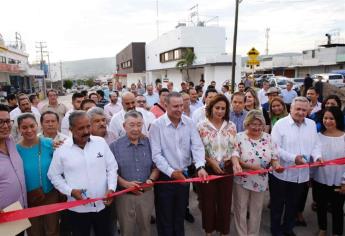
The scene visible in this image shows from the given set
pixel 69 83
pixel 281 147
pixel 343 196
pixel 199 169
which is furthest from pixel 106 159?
pixel 69 83

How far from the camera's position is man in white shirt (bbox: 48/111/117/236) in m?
2.86

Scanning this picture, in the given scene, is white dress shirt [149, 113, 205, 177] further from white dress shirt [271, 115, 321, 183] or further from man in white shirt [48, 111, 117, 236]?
white dress shirt [271, 115, 321, 183]

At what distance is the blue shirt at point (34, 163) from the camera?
2969 mm

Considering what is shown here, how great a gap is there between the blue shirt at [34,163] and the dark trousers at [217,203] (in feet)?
6.20

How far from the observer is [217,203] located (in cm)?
369

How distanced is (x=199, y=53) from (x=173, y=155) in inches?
1215

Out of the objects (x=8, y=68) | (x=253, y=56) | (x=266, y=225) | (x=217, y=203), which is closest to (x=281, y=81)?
(x=253, y=56)

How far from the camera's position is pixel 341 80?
2755 cm

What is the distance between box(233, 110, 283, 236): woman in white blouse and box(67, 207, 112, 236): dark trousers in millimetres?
1690

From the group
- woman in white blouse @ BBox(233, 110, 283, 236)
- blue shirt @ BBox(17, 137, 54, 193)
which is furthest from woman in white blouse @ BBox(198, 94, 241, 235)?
blue shirt @ BBox(17, 137, 54, 193)

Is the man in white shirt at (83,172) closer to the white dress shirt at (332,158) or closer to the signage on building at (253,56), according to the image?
the white dress shirt at (332,158)

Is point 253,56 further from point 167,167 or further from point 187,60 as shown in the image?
point 187,60

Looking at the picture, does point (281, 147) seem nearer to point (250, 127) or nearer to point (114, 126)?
point (250, 127)

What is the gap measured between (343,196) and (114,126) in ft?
11.0
